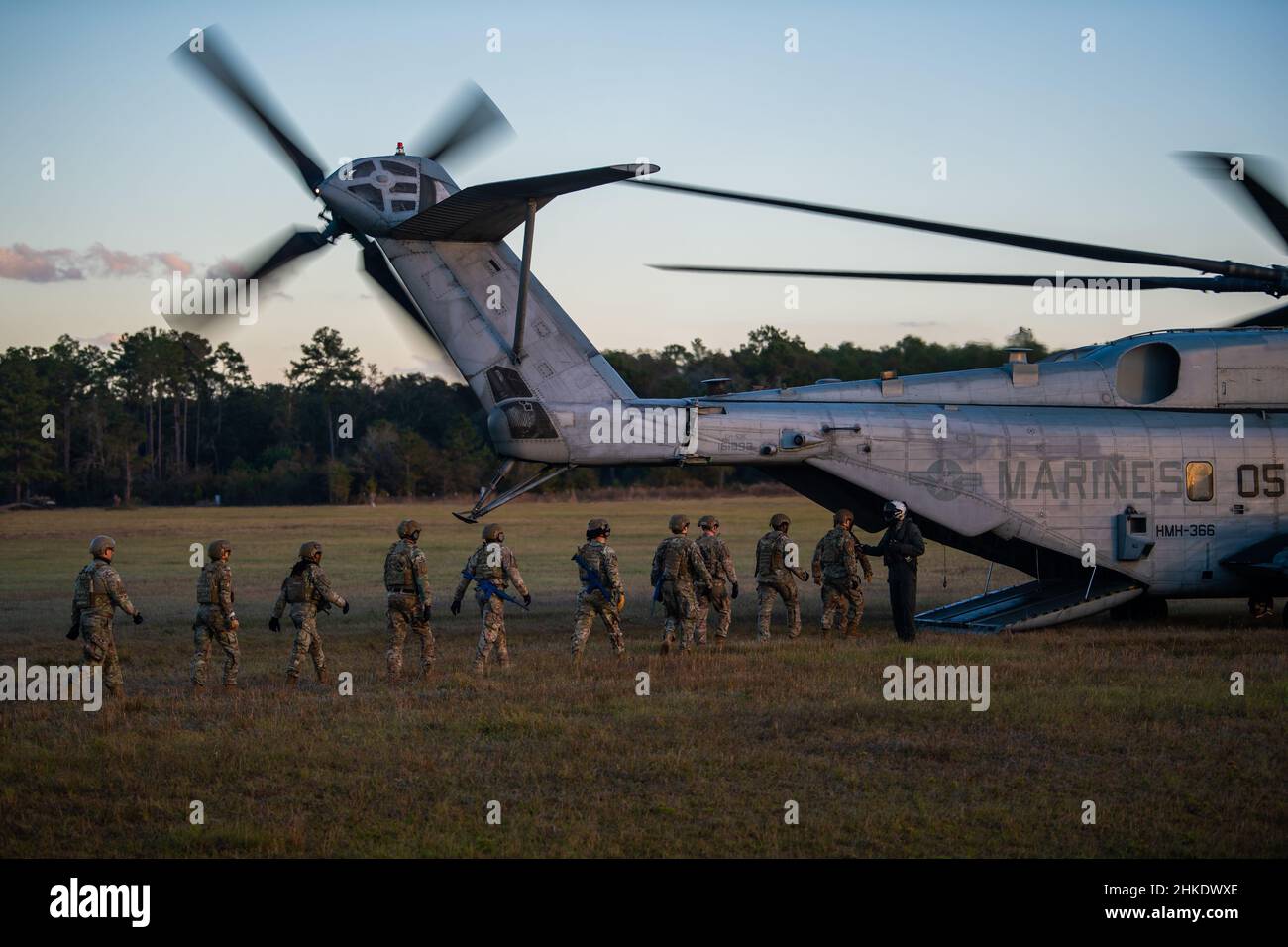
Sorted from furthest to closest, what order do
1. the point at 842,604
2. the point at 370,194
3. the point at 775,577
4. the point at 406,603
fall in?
the point at 842,604 < the point at 775,577 < the point at 370,194 < the point at 406,603

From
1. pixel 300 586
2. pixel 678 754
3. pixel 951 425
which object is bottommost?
pixel 678 754

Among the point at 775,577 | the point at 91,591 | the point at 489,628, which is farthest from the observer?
the point at 775,577

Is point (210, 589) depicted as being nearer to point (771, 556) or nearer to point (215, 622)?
point (215, 622)

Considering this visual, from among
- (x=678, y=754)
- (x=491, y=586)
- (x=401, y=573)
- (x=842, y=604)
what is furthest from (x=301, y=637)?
(x=842, y=604)

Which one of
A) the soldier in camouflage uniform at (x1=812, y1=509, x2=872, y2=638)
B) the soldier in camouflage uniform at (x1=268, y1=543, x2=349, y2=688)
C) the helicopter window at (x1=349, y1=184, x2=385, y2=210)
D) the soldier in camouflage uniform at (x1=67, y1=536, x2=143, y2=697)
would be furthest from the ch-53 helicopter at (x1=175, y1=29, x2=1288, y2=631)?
the soldier in camouflage uniform at (x1=67, y1=536, x2=143, y2=697)

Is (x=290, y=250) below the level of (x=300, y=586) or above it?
above

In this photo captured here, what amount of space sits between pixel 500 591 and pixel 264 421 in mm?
71325

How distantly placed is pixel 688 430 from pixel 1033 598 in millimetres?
5928

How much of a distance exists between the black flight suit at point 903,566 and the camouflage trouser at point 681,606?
2500 mm

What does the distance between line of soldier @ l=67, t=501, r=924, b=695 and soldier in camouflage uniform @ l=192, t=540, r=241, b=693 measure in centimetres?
1

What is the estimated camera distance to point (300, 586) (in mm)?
14141

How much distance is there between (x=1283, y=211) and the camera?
51.3 ft

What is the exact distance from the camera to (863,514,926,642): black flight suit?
16562 millimetres
